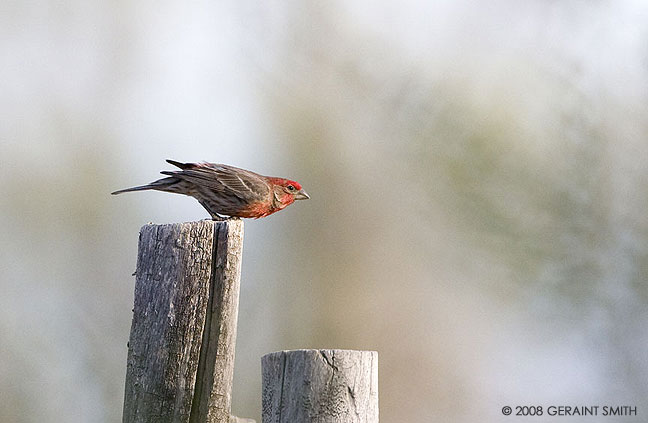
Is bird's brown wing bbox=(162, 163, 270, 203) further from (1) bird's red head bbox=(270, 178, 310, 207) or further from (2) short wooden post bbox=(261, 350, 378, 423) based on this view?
(2) short wooden post bbox=(261, 350, 378, 423)

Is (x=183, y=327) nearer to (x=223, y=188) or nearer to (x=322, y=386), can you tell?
(x=322, y=386)

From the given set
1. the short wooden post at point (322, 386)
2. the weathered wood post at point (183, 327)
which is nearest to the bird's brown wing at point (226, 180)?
the weathered wood post at point (183, 327)

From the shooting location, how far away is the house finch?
491cm

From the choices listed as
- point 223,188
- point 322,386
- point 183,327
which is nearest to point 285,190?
point 223,188

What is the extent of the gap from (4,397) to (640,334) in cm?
790

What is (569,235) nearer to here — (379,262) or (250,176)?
(379,262)

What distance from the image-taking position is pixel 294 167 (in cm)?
1102

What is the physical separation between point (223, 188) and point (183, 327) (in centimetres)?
168

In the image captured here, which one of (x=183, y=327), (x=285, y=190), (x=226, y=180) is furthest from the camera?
(x=285, y=190)

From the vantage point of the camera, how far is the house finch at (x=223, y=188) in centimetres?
491

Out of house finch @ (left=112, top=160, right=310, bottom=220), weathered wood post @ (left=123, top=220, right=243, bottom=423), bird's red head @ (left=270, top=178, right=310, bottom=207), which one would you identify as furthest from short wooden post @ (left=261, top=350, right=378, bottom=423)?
bird's red head @ (left=270, top=178, right=310, bottom=207)

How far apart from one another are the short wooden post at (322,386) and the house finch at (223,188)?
6.41 ft

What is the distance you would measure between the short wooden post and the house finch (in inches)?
77.0

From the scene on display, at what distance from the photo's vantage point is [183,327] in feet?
11.2
